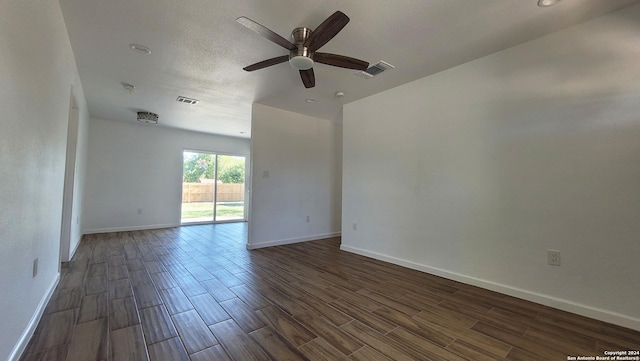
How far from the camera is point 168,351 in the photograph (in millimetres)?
1552

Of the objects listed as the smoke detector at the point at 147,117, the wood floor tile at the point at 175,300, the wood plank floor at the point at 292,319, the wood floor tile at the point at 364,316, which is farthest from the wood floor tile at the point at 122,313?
the smoke detector at the point at 147,117

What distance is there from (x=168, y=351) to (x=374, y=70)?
3.24m

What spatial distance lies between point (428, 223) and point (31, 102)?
368 cm

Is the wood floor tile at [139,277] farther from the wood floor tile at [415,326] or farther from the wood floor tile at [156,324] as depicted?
the wood floor tile at [415,326]

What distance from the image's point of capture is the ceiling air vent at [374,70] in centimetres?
284

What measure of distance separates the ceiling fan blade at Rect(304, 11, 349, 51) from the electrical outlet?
2663mm

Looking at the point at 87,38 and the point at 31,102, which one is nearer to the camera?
the point at 31,102

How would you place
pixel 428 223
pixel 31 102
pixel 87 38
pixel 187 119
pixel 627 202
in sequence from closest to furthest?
pixel 31 102
pixel 627 202
pixel 87 38
pixel 428 223
pixel 187 119

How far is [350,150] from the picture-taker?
13.7ft

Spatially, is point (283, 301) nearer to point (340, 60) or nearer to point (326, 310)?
point (326, 310)

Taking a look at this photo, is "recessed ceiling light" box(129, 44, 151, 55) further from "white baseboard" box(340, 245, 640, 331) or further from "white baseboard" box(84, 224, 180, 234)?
"white baseboard" box(84, 224, 180, 234)

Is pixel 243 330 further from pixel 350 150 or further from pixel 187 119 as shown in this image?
pixel 187 119

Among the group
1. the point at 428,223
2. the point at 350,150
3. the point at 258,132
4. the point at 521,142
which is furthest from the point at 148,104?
the point at 521,142

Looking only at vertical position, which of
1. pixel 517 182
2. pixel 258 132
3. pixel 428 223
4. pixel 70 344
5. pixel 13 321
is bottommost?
pixel 70 344
